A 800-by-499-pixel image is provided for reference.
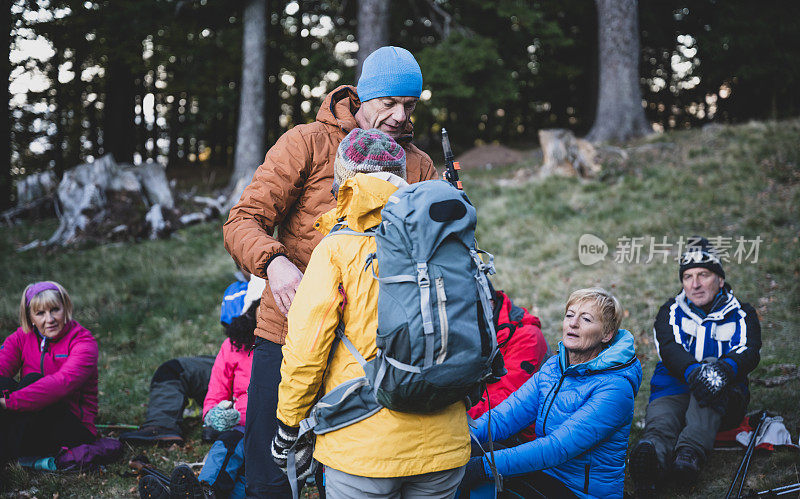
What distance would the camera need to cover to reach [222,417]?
4.34m

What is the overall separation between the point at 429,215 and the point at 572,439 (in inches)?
70.5

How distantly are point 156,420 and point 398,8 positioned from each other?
15074mm

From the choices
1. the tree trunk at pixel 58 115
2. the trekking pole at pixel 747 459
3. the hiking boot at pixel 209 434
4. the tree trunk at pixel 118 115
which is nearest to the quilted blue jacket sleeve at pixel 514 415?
the trekking pole at pixel 747 459

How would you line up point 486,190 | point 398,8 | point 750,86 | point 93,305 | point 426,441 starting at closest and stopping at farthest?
point 426,441 → point 93,305 → point 486,190 → point 398,8 → point 750,86

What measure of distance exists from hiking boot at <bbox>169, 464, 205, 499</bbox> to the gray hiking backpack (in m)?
1.90

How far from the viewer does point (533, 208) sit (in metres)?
10.1

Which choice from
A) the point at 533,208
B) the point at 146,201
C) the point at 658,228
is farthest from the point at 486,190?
the point at 146,201

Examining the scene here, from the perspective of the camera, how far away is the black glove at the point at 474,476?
3064 mm

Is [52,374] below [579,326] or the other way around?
below

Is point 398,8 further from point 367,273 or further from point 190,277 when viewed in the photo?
point 367,273

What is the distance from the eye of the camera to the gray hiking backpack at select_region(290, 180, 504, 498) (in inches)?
75.2

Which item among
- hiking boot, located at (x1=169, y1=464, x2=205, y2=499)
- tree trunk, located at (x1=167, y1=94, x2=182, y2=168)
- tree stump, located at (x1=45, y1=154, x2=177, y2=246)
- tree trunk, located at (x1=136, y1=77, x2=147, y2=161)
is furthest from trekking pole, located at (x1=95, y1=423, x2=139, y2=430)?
tree trunk, located at (x1=136, y1=77, x2=147, y2=161)

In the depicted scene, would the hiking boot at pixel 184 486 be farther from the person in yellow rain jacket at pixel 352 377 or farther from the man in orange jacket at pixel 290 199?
the person in yellow rain jacket at pixel 352 377

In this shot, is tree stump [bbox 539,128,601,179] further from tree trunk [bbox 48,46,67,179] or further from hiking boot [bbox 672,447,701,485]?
tree trunk [bbox 48,46,67,179]
